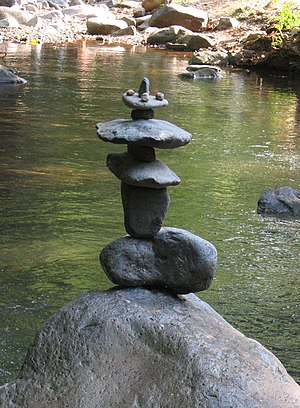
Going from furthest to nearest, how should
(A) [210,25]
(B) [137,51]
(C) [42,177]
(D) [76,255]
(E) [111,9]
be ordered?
(E) [111,9], (A) [210,25], (B) [137,51], (C) [42,177], (D) [76,255]

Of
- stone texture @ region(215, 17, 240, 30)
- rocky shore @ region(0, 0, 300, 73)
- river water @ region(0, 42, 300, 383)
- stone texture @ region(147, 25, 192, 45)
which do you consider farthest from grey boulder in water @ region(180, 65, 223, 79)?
stone texture @ region(215, 17, 240, 30)

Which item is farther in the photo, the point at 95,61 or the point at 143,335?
the point at 95,61

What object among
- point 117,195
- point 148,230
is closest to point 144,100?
point 148,230

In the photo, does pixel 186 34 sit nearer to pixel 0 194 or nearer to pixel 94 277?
pixel 0 194

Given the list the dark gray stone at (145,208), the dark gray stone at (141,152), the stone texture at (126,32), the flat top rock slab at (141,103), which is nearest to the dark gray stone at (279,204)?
the dark gray stone at (145,208)

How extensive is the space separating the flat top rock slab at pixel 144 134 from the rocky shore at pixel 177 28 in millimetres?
18567

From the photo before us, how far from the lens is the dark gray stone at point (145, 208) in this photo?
4.47 m

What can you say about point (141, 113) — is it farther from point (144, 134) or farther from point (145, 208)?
point (145, 208)

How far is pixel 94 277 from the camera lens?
7.19 meters

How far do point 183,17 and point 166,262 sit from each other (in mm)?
26702

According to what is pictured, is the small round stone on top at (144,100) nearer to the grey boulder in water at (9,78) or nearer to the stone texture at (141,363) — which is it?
the stone texture at (141,363)

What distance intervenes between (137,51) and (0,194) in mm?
17026

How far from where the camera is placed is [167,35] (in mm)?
28438

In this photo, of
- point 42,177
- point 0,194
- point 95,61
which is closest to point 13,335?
point 0,194
